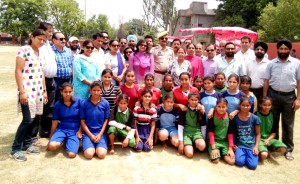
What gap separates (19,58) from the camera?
4.40 meters

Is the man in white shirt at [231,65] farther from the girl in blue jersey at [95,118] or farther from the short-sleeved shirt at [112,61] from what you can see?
the girl in blue jersey at [95,118]

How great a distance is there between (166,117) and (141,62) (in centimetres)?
126

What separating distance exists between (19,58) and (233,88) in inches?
143

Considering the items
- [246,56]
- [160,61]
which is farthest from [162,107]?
[246,56]

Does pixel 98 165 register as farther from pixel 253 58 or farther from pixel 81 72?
pixel 253 58

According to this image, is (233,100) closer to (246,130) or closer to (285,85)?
(246,130)

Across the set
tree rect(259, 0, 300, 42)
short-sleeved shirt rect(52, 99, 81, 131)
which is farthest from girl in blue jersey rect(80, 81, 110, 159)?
tree rect(259, 0, 300, 42)

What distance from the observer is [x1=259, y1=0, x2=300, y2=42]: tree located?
23875mm

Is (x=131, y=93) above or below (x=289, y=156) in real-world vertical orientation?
above

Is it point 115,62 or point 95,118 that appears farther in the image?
point 115,62

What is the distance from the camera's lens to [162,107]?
5.46 metres

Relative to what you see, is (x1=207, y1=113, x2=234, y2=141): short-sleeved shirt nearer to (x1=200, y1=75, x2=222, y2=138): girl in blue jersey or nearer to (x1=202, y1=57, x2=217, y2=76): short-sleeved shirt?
(x1=200, y1=75, x2=222, y2=138): girl in blue jersey

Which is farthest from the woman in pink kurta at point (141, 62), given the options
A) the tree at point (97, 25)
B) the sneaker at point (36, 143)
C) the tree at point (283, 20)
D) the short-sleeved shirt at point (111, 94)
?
Answer: the tree at point (97, 25)

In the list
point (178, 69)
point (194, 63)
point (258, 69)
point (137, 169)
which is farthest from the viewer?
point (194, 63)
